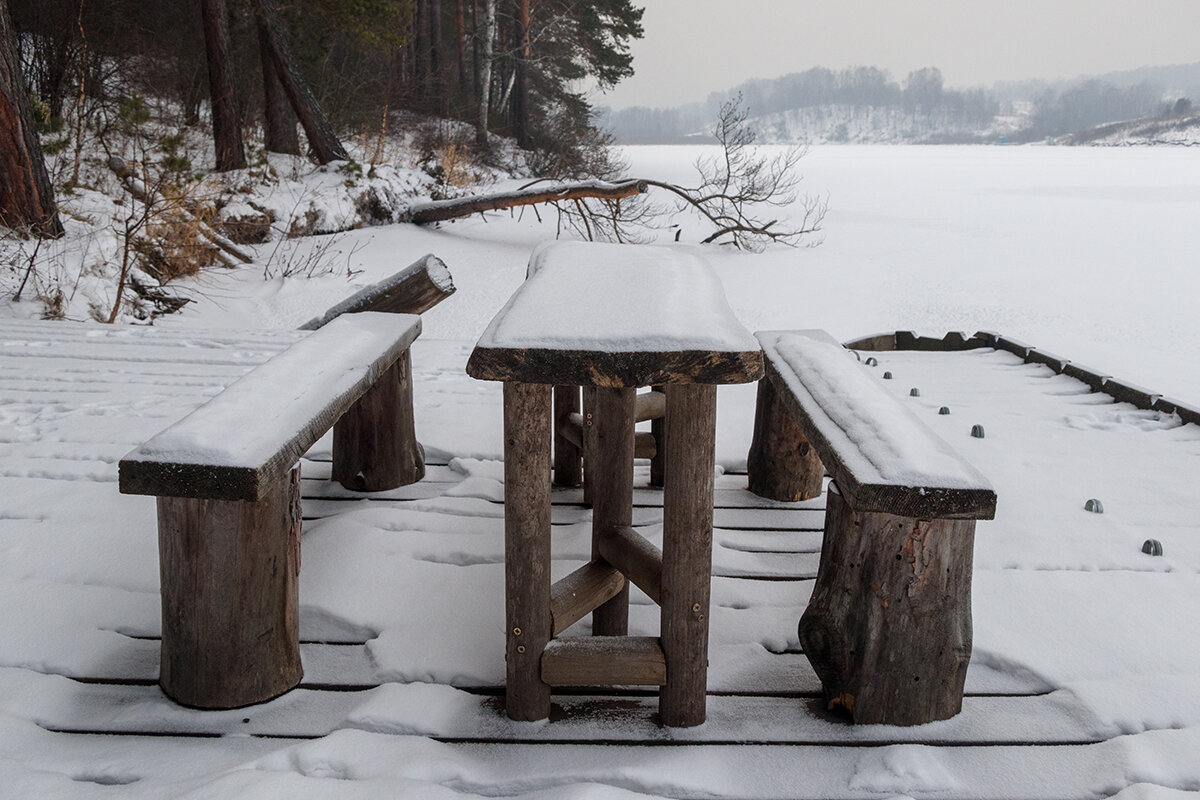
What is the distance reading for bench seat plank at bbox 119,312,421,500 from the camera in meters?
1.76

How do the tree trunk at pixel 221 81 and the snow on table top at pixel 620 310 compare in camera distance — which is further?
the tree trunk at pixel 221 81

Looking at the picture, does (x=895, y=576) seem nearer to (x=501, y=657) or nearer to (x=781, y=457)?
(x=501, y=657)

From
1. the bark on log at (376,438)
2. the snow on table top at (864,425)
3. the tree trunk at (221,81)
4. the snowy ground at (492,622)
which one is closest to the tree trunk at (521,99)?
the tree trunk at (221,81)

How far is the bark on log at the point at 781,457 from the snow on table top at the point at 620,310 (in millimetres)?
729

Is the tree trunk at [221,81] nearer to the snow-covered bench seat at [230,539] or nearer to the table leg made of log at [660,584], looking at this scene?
the snow-covered bench seat at [230,539]

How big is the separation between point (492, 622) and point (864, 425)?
3.50 feet

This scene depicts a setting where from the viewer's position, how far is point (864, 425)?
208 centimetres

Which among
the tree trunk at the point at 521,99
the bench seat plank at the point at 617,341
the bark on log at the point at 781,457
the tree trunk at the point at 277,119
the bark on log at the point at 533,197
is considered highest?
the tree trunk at the point at 521,99

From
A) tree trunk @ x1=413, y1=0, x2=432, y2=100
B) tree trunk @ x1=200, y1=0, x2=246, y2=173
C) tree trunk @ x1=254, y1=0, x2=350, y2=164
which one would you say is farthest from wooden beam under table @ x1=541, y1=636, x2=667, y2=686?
tree trunk @ x1=413, y1=0, x2=432, y2=100

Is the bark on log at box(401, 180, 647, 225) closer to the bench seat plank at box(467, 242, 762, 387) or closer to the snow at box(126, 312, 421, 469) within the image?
the snow at box(126, 312, 421, 469)

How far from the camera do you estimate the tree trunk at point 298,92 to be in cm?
1075

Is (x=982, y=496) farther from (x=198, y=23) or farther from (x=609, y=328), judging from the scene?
(x=198, y=23)

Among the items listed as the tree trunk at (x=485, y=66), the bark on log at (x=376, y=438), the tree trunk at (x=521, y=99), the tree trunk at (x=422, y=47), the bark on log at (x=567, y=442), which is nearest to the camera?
the bark on log at (x=376, y=438)

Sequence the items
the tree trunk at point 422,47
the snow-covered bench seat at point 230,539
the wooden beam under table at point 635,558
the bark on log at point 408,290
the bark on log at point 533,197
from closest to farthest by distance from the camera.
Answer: the snow-covered bench seat at point 230,539, the wooden beam under table at point 635,558, the bark on log at point 408,290, the bark on log at point 533,197, the tree trunk at point 422,47
